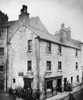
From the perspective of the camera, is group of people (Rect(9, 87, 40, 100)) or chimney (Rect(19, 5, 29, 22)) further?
chimney (Rect(19, 5, 29, 22))

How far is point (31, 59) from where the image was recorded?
13195mm

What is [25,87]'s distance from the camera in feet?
43.7

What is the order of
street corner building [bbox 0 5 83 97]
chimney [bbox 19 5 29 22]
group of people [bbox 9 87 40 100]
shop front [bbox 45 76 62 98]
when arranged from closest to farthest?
group of people [bbox 9 87 40 100] < street corner building [bbox 0 5 83 97] < shop front [bbox 45 76 62 98] < chimney [bbox 19 5 29 22]

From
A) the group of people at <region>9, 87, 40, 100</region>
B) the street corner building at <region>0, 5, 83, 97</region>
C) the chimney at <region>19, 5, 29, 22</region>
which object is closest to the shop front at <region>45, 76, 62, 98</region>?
the street corner building at <region>0, 5, 83, 97</region>

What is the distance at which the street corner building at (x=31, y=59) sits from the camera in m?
12.9

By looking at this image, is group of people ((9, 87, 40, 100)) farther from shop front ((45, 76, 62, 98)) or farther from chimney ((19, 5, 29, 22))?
chimney ((19, 5, 29, 22))

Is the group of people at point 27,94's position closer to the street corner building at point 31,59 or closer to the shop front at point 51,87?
the street corner building at point 31,59

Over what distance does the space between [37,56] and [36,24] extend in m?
→ 9.76

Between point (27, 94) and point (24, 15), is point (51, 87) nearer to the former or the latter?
point (27, 94)

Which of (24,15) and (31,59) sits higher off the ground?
(24,15)

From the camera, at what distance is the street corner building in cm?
1292

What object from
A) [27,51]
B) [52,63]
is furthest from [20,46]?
[52,63]

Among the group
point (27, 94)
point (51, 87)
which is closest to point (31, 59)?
point (27, 94)

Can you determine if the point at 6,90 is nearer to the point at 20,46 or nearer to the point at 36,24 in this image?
the point at 20,46
